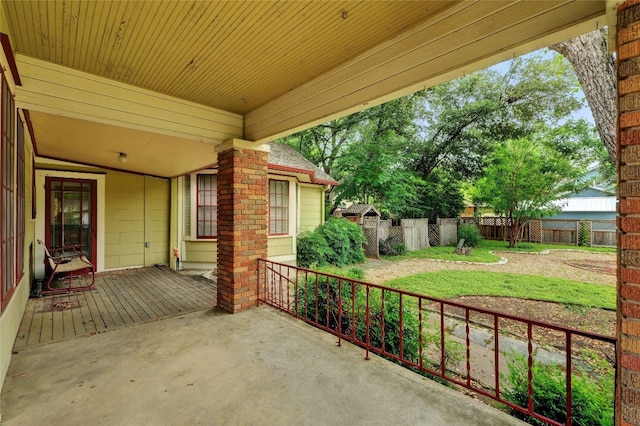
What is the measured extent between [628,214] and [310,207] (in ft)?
25.3

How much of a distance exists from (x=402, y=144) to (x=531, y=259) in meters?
7.15

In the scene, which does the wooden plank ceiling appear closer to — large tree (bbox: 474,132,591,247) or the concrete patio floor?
the concrete patio floor

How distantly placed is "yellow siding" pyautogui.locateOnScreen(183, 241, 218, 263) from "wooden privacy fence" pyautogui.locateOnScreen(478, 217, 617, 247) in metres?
12.6

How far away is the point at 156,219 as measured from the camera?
712 centimetres

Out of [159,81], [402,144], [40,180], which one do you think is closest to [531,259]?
[402,144]

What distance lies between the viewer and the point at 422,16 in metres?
1.99

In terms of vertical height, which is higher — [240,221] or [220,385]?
[240,221]

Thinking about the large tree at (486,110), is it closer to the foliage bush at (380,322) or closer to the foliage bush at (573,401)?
the foliage bush at (380,322)

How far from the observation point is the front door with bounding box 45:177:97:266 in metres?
5.86

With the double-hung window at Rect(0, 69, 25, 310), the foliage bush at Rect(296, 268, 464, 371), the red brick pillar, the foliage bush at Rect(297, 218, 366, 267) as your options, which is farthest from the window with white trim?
the red brick pillar

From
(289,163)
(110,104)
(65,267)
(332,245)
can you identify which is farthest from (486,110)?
(65,267)

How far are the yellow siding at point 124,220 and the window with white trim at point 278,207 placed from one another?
2.98 metres

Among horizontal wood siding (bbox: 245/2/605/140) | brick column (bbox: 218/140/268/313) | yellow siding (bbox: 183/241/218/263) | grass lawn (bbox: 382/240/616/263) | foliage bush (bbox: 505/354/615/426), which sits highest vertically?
horizontal wood siding (bbox: 245/2/605/140)

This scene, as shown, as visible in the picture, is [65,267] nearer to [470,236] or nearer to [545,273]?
[545,273]
